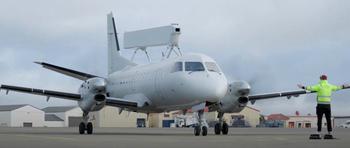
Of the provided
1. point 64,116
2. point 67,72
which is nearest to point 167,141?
point 67,72

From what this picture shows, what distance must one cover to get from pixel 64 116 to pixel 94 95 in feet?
276

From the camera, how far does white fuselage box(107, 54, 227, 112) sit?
23250mm

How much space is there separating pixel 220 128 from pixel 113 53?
14.4 meters

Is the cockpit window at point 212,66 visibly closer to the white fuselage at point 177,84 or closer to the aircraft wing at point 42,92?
the white fuselage at point 177,84

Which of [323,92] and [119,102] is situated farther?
[119,102]

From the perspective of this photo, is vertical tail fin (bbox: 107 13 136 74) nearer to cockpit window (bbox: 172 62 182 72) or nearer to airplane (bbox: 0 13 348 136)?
airplane (bbox: 0 13 348 136)

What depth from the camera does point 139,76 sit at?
29.6 meters

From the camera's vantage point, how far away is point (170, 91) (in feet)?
82.5

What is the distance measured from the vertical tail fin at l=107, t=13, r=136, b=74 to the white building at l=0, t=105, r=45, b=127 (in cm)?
6364

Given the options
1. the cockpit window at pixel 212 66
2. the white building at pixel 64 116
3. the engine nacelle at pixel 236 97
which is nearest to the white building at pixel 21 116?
the white building at pixel 64 116

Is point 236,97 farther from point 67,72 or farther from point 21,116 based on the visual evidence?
point 21,116

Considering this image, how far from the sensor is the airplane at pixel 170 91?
23406mm

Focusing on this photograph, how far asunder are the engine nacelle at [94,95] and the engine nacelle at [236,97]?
6095 millimetres

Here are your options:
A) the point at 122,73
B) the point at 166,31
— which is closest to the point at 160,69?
→ the point at 122,73
